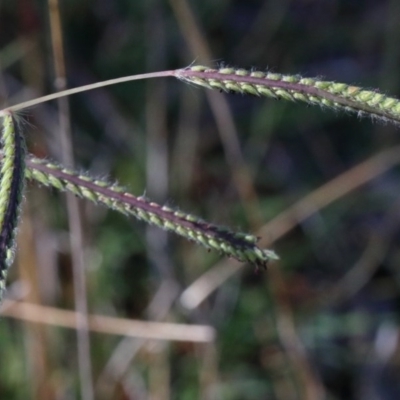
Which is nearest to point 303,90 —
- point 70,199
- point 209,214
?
point 70,199

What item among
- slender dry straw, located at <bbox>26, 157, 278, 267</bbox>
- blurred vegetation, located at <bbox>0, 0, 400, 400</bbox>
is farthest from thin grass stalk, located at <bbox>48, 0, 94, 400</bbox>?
slender dry straw, located at <bbox>26, 157, 278, 267</bbox>

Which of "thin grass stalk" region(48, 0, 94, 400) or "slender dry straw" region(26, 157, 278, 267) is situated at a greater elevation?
"thin grass stalk" region(48, 0, 94, 400)

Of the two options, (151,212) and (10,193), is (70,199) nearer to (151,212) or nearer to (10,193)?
(151,212)

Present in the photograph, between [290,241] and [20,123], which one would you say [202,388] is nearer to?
[290,241]

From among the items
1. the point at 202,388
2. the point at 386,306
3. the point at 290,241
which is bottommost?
the point at 202,388

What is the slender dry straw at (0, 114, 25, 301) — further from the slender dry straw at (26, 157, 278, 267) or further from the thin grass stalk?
the thin grass stalk

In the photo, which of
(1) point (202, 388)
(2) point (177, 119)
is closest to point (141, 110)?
(2) point (177, 119)
